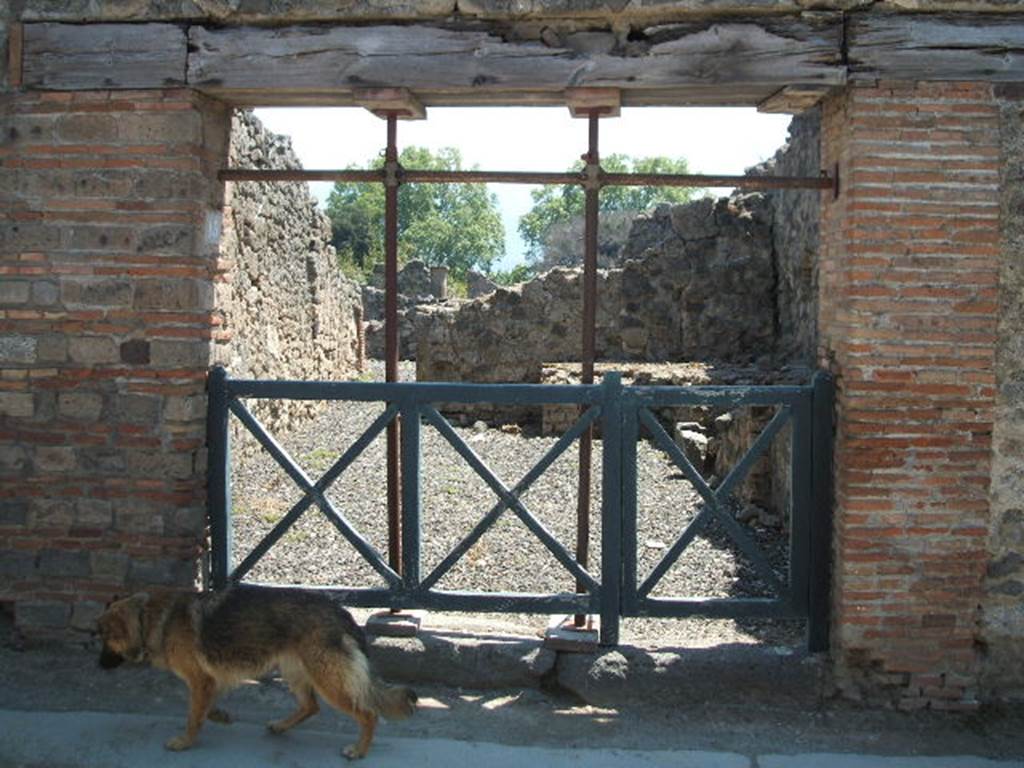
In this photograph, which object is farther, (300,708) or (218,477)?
(218,477)

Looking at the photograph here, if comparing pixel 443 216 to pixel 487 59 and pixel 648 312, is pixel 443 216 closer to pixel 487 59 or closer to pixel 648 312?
pixel 648 312

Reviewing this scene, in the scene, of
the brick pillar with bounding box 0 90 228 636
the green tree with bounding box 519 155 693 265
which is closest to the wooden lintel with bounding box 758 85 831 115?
the brick pillar with bounding box 0 90 228 636

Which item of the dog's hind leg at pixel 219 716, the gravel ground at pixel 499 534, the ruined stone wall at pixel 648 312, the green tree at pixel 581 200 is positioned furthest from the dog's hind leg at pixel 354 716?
the green tree at pixel 581 200

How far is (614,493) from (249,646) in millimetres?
1813

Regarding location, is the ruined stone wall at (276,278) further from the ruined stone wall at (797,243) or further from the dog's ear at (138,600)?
the ruined stone wall at (797,243)

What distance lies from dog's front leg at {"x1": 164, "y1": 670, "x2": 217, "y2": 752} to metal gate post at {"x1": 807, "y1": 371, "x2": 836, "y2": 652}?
9.11 ft

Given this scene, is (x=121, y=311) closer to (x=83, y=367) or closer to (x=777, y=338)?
(x=83, y=367)

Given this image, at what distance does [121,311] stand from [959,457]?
403cm

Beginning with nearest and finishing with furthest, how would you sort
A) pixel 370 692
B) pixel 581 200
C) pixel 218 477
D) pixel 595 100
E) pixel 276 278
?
pixel 370 692 → pixel 595 100 → pixel 218 477 → pixel 276 278 → pixel 581 200

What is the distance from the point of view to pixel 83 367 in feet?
17.3

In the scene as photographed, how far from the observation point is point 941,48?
4824mm

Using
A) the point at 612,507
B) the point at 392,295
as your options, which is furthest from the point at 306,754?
the point at 392,295

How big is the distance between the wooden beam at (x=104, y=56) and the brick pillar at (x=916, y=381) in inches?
126

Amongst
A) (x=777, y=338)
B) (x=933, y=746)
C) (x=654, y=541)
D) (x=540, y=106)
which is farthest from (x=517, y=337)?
(x=933, y=746)
